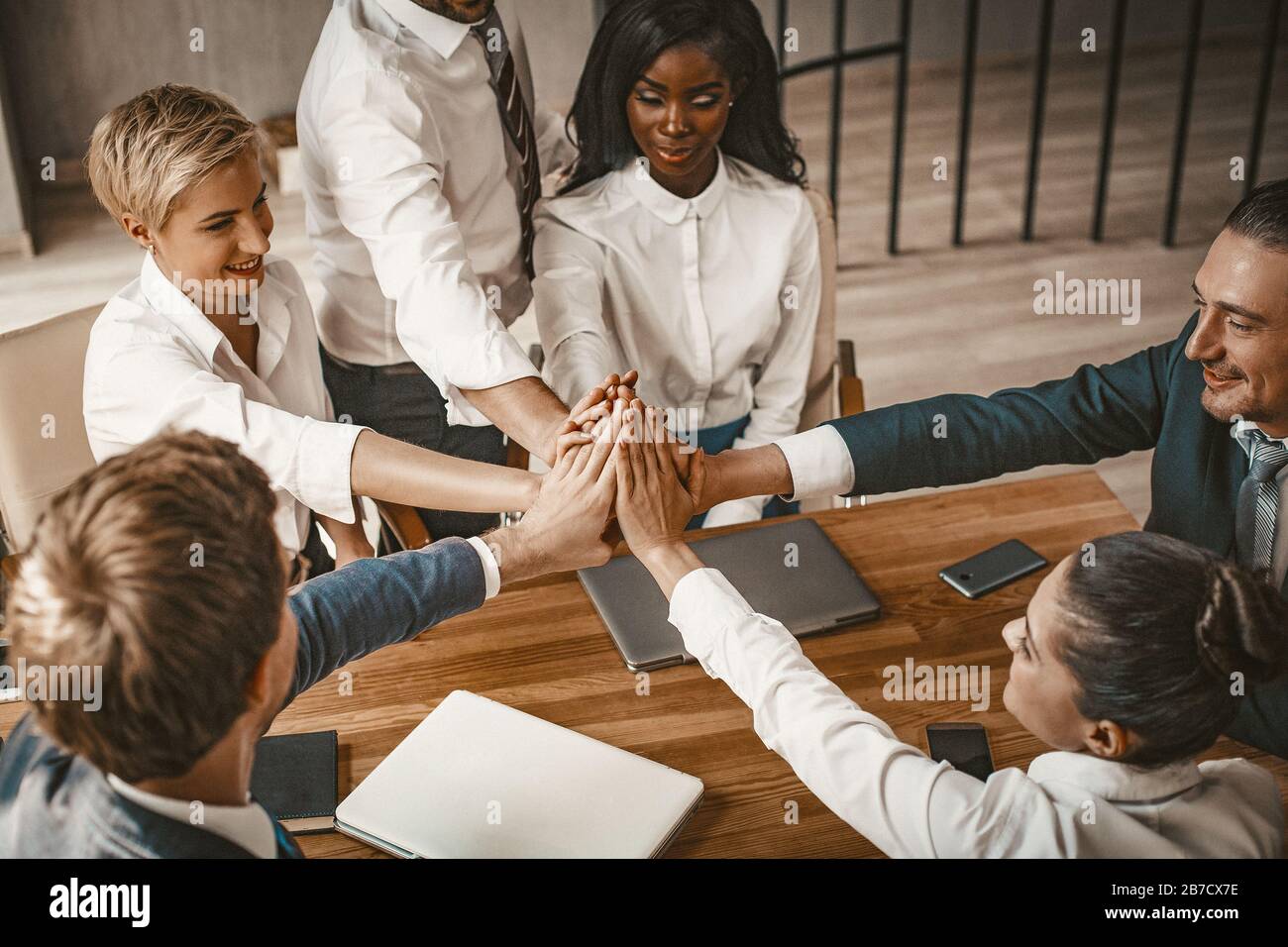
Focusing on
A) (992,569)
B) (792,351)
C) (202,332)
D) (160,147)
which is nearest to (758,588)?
(992,569)

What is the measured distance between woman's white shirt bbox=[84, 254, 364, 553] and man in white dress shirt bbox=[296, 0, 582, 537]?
20 centimetres

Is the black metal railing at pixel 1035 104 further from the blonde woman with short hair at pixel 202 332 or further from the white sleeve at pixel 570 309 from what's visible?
the blonde woman with short hair at pixel 202 332

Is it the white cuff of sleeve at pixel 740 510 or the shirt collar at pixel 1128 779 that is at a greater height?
the shirt collar at pixel 1128 779

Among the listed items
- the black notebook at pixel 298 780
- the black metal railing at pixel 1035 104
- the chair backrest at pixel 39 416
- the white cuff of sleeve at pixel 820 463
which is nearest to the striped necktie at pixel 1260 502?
the white cuff of sleeve at pixel 820 463

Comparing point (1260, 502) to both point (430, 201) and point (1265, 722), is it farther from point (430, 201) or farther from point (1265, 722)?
point (430, 201)

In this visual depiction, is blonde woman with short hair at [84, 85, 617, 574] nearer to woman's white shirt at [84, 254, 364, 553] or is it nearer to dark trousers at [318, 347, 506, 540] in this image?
woman's white shirt at [84, 254, 364, 553]

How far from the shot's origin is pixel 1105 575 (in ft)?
3.13

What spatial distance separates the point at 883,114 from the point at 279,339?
141 inches

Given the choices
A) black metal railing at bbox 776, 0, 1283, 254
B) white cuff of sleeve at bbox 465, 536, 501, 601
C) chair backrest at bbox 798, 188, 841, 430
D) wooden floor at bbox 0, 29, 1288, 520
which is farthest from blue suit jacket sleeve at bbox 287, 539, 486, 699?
black metal railing at bbox 776, 0, 1283, 254

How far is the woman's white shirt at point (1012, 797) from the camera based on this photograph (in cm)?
95

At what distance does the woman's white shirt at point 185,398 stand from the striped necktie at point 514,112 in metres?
0.49

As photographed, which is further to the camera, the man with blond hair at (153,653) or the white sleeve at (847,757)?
the white sleeve at (847,757)

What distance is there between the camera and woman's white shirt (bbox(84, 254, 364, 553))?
1468 millimetres

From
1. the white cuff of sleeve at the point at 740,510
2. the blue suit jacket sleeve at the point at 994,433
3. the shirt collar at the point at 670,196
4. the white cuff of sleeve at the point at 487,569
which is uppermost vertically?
the shirt collar at the point at 670,196
